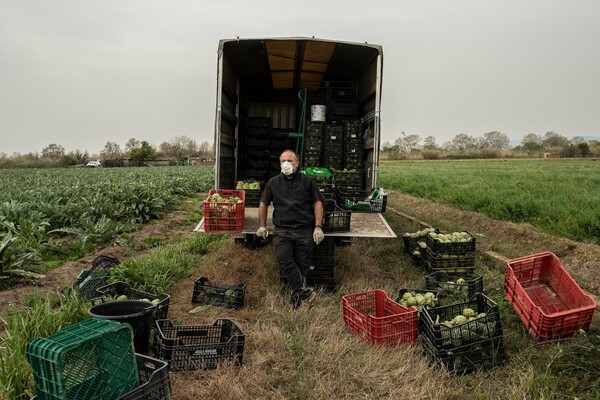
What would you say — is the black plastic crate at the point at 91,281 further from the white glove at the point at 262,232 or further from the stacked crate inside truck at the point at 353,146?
the stacked crate inside truck at the point at 353,146

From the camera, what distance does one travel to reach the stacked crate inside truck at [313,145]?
9.58m

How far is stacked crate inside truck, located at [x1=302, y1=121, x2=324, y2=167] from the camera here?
9.58 m

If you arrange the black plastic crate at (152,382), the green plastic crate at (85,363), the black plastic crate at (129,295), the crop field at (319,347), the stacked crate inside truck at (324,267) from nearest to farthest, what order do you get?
the green plastic crate at (85,363), the black plastic crate at (152,382), the crop field at (319,347), the black plastic crate at (129,295), the stacked crate inside truck at (324,267)

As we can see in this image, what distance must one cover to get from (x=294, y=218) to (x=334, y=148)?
386 cm

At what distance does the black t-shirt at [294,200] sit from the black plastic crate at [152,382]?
2.94 meters

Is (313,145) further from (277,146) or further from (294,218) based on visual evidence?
(294,218)

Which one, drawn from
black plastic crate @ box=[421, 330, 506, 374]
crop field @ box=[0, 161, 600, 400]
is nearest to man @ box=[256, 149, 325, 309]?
crop field @ box=[0, 161, 600, 400]

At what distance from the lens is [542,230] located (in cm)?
905

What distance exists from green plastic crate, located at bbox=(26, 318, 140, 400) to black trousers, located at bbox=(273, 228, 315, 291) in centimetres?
290

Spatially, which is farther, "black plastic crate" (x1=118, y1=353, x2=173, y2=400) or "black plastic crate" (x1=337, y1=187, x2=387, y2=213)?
"black plastic crate" (x1=337, y1=187, x2=387, y2=213)

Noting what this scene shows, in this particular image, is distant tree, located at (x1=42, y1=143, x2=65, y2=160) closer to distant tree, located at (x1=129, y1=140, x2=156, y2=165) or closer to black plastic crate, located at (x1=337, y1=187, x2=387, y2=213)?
distant tree, located at (x1=129, y1=140, x2=156, y2=165)

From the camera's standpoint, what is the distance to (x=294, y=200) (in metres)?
5.95

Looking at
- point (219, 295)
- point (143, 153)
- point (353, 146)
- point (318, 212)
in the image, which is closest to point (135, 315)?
point (219, 295)

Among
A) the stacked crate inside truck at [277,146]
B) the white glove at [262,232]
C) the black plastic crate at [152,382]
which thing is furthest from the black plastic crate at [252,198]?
the black plastic crate at [152,382]
